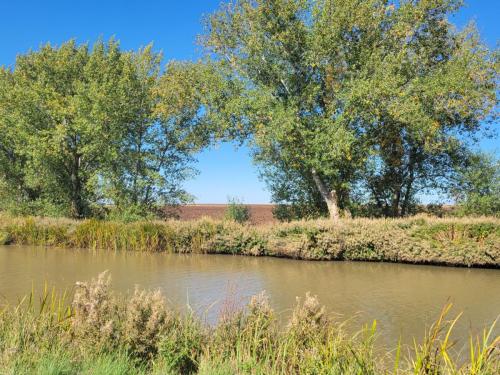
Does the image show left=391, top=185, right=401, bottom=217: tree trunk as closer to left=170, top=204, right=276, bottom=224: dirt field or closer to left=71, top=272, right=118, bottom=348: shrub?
left=170, top=204, right=276, bottom=224: dirt field

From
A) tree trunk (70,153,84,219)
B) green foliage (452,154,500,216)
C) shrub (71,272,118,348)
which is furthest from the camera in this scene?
tree trunk (70,153,84,219)

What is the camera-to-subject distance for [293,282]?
13.9m

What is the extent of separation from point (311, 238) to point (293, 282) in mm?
5157

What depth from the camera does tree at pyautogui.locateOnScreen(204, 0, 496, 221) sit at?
21.6 metres

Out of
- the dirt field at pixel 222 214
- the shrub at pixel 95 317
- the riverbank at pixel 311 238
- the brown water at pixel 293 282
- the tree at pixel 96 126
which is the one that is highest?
the tree at pixel 96 126

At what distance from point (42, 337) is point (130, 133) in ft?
78.1

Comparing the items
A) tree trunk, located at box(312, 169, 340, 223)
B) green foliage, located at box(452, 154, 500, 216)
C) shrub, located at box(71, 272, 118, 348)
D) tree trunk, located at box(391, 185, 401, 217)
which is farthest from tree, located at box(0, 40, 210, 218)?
shrub, located at box(71, 272, 118, 348)

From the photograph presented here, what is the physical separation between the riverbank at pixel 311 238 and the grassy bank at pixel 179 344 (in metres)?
11.6

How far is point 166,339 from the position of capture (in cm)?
552

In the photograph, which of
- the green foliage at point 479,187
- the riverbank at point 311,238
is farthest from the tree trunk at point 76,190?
the green foliage at point 479,187

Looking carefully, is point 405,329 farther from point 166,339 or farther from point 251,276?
point 251,276

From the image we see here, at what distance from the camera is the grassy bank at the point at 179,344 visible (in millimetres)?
4883

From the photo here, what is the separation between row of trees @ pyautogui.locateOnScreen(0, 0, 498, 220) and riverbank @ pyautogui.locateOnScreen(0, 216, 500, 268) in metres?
4.17

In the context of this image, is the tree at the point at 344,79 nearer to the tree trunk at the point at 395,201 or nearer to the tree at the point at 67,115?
the tree trunk at the point at 395,201
